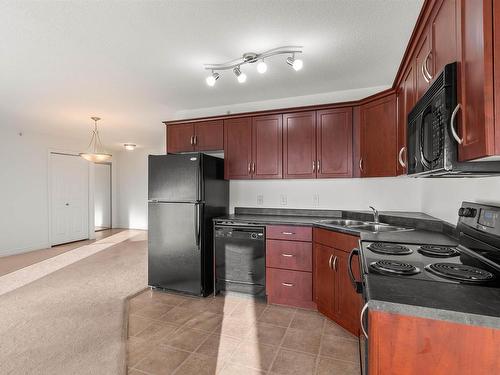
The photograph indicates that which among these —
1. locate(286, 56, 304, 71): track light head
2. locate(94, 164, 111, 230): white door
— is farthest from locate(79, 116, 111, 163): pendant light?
locate(286, 56, 304, 71): track light head

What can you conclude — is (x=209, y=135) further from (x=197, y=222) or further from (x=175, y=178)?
(x=197, y=222)

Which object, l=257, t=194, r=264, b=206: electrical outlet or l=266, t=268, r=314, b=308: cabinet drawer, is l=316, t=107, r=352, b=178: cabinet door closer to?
l=257, t=194, r=264, b=206: electrical outlet

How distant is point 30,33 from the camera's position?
2.05m

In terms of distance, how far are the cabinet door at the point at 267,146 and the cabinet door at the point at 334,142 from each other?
1.48 ft

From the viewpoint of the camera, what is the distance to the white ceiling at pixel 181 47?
1815 millimetres

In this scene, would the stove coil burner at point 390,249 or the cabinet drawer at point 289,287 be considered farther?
the cabinet drawer at point 289,287

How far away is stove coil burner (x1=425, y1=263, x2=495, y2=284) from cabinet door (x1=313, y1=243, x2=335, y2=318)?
1306mm

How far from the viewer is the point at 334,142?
3.03m

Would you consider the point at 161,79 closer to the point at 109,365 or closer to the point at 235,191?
the point at 235,191

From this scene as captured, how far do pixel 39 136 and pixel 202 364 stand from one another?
5.80 m

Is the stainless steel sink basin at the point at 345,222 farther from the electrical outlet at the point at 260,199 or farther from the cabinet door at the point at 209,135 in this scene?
the cabinet door at the point at 209,135

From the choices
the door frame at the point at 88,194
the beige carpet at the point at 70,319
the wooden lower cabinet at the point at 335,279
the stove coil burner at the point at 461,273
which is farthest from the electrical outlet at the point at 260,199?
the door frame at the point at 88,194

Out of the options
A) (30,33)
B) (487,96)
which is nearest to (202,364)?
(487,96)

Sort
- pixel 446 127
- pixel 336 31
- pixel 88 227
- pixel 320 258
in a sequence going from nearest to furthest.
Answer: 1. pixel 446 127
2. pixel 336 31
3. pixel 320 258
4. pixel 88 227
